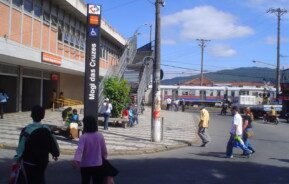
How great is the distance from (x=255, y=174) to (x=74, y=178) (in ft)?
14.3

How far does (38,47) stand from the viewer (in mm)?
Answer: 25688

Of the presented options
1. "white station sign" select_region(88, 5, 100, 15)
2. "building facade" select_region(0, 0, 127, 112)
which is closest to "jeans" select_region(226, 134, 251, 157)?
"white station sign" select_region(88, 5, 100, 15)

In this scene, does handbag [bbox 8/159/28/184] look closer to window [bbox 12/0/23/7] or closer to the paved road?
the paved road

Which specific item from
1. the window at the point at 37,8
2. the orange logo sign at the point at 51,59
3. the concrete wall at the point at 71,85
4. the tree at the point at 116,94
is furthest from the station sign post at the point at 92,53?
the concrete wall at the point at 71,85

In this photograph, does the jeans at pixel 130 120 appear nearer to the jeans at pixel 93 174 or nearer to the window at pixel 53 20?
the window at pixel 53 20

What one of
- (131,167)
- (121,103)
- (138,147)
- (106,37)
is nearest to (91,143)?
(131,167)

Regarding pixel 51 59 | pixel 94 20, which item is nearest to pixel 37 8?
pixel 51 59

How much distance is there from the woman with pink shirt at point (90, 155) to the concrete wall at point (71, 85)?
31527 millimetres

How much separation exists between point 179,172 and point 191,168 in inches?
32.5

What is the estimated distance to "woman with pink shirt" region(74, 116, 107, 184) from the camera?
22.6 ft

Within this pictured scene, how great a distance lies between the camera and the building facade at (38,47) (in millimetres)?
22391

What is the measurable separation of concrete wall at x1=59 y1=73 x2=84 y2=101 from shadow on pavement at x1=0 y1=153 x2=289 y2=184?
26.1m

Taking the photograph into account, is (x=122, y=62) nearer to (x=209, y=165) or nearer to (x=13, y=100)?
(x=13, y=100)

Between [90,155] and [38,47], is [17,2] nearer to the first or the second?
[38,47]
